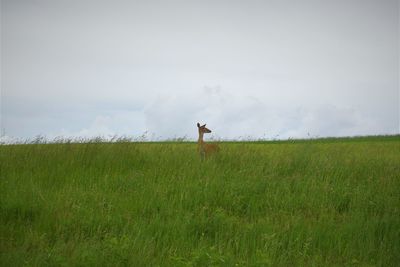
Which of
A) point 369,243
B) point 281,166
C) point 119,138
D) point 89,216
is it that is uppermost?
point 119,138

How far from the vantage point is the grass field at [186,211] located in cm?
575

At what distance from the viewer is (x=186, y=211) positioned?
7.45 metres

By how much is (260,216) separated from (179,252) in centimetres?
228

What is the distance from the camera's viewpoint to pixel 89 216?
22.1 ft

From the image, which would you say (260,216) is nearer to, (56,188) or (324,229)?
(324,229)

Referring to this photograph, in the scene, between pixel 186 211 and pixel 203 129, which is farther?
pixel 203 129

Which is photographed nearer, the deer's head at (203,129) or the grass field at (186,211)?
the grass field at (186,211)

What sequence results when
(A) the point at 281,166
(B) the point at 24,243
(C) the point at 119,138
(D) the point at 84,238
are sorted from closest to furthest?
(B) the point at 24,243 → (D) the point at 84,238 → (A) the point at 281,166 → (C) the point at 119,138

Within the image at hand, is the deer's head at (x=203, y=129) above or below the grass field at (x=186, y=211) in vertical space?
above

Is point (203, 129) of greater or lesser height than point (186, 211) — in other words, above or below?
above

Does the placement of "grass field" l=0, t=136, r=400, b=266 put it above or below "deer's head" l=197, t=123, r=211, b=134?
below

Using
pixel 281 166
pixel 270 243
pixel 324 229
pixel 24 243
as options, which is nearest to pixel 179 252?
pixel 270 243

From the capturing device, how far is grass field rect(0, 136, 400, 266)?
18.9ft

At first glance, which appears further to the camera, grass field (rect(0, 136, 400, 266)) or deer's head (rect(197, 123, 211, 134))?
deer's head (rect(197, 123, 211, 134))
